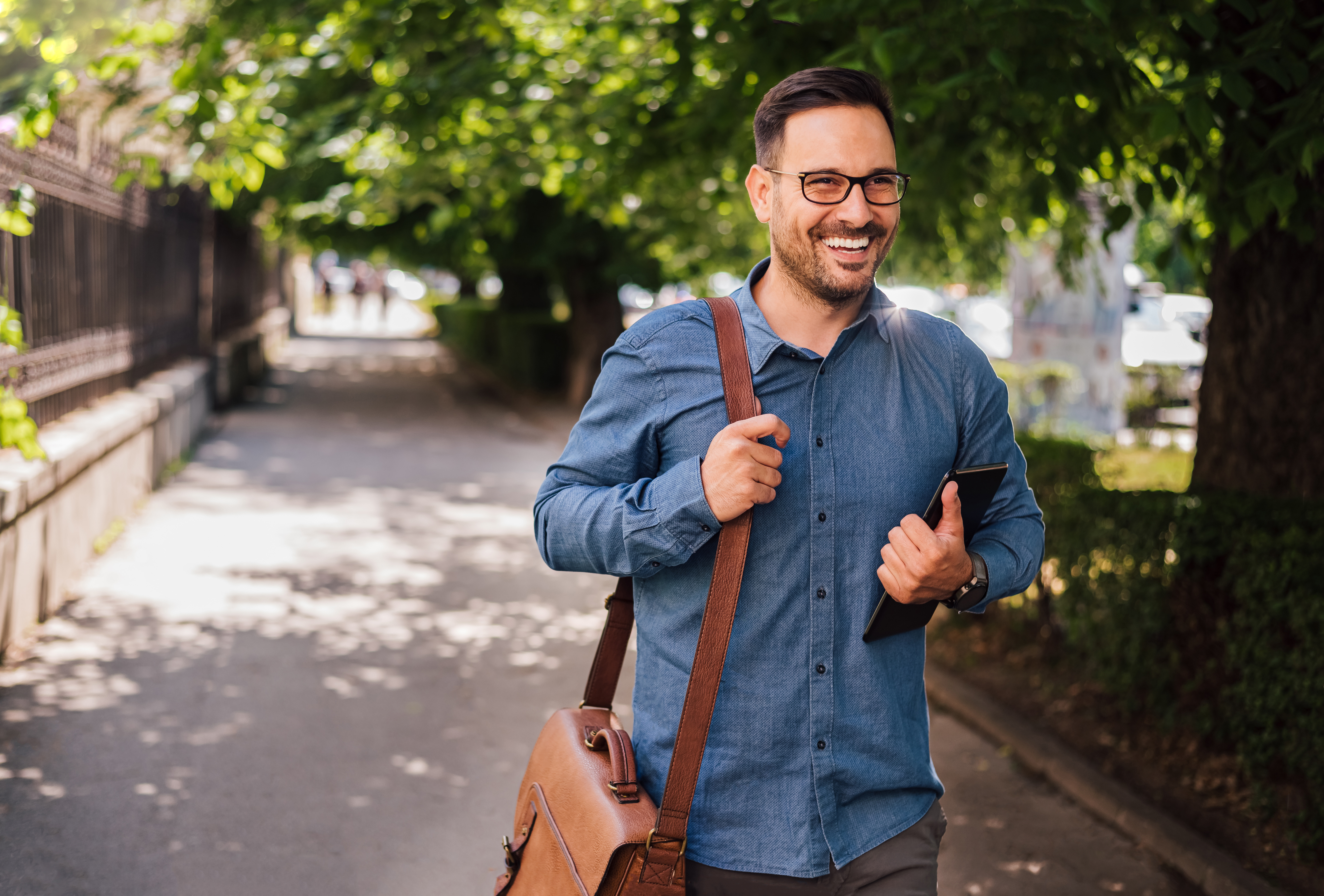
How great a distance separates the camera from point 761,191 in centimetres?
220

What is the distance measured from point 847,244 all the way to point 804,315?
17 centimetres

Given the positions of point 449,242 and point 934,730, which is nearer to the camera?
point 934,730

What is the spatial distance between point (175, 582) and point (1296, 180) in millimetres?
6544

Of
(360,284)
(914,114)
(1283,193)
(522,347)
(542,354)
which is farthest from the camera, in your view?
(360,284)

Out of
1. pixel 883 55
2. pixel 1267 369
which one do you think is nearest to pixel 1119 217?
pixel 1267 369

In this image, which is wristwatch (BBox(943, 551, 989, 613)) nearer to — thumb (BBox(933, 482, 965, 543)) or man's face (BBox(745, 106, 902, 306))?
thumb (BBox(933, 482, 965, 543))

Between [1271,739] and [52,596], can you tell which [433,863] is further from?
[52,596]

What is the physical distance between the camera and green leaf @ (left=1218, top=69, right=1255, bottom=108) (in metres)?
3.49

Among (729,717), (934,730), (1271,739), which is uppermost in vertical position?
(729,717)

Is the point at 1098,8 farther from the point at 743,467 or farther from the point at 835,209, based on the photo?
the point at 743,467

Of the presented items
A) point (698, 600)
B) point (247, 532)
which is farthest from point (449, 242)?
point (698, 600)

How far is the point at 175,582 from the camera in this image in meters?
7.65

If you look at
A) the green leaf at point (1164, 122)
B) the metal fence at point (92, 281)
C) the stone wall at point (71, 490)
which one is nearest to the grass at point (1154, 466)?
the green leaf at point (1164, 122)

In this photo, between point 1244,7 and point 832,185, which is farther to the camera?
point 1244,7
